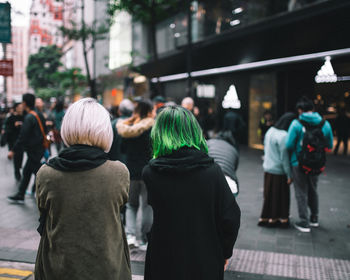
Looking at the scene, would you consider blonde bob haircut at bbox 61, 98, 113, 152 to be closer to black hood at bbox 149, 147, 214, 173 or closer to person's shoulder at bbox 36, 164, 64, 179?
person's shoulder at bbox 36, 164, 64, 179

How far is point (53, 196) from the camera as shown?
2055mm

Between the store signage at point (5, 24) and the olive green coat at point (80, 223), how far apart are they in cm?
575

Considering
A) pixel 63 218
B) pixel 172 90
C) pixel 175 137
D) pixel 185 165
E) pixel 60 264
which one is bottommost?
pixel 60 264

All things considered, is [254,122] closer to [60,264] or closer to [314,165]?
[314,165]

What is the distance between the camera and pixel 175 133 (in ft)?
7.41

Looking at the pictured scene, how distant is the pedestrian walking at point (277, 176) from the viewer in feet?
18.5

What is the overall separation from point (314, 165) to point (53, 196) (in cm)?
425

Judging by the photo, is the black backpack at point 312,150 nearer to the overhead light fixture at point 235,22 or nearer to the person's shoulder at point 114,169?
the person's shoulder at point 114,169

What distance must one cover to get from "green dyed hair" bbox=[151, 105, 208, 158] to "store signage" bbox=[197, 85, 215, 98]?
1755cm

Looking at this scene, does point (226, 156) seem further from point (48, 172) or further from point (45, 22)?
point (45, 22)

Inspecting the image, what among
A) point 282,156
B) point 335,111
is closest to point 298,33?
point 335,111

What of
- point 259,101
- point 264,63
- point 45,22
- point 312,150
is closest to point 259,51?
point 264,63

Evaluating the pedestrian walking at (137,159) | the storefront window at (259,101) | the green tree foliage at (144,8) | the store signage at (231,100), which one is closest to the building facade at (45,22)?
the green tree foliage at (144,8)

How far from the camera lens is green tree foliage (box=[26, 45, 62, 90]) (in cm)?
5022
